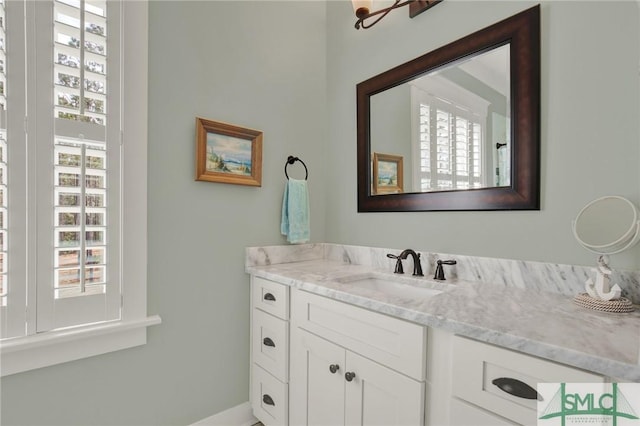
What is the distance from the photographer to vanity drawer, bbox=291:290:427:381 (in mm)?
967

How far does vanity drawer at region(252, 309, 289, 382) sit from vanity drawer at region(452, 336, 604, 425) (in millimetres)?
855

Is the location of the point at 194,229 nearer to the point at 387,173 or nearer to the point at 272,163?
the point at 272,163

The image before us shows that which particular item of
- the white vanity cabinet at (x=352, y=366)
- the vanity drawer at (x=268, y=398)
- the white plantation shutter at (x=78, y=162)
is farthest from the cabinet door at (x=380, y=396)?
the white plantation shutter at (x=78, y=162)

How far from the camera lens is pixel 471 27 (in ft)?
4.69

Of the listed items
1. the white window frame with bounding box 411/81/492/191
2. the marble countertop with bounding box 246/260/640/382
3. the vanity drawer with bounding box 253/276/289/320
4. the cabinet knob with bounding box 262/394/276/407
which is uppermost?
the white window frame with bounding box 411/81/492/191

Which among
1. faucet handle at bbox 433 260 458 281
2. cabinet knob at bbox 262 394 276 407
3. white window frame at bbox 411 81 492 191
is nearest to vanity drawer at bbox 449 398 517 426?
faucet handle at bbox 433 260 458 281

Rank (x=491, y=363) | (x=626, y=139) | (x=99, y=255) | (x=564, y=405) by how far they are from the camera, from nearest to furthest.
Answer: (x=564, y=405) < (x=491, y=363) < (x=626, y=139) < (x=99, y=255)

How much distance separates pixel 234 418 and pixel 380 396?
108cm

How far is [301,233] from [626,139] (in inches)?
59.3

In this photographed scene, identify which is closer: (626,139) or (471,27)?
(626,139)

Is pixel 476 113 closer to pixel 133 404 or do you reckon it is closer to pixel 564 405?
pixel 564 405

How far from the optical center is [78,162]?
51.4 inches

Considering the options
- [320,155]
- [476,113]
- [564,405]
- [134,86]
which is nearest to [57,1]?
[134,86]

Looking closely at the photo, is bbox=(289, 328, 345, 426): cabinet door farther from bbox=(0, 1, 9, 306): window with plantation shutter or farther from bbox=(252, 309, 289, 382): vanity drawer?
bbox=(0, 1, 9, 306): window with plantation shutter
